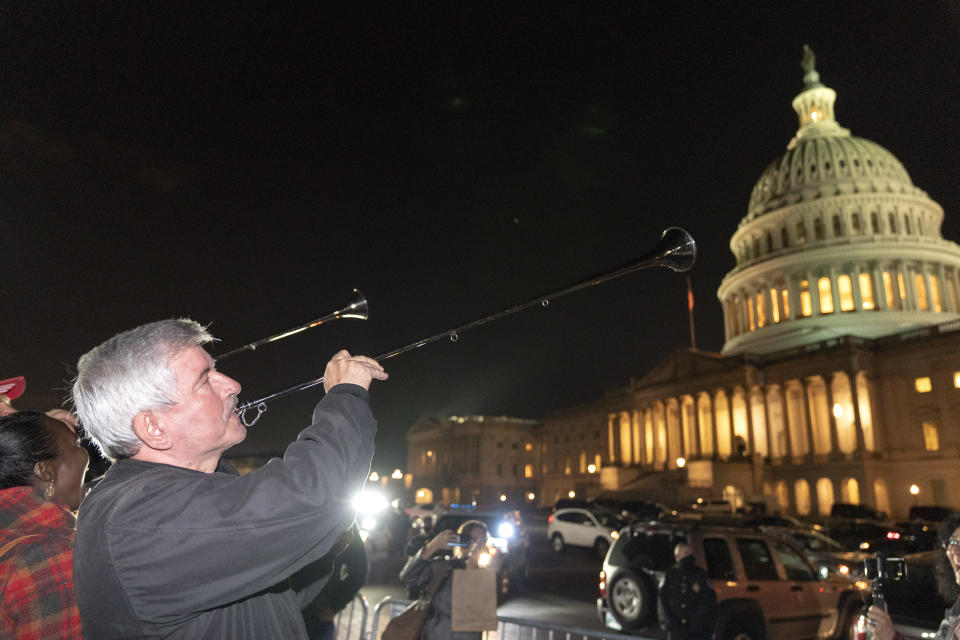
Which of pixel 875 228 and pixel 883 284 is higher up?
pixel 875 228

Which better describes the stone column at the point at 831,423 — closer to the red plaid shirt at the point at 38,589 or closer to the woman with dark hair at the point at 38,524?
the woman with dark hair at the point at 38,524

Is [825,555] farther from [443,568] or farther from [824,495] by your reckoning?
[824,495]

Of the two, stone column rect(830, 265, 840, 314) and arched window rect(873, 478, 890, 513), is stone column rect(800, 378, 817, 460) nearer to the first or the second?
arched window rect(873, 478, 890, 513)

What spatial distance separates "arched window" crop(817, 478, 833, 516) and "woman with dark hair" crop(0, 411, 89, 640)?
61.3 m

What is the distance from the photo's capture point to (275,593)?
2.09 metres

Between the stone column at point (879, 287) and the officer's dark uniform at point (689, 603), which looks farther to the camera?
the stone column at point (879, 287)

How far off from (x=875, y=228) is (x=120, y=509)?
285 feet

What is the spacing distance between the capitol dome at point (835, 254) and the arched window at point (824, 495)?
55.9 feet

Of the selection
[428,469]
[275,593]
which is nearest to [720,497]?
[275,593]

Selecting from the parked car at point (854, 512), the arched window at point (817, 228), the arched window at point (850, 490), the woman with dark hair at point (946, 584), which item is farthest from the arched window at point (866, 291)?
the woman with dark hair at point (946, 584)

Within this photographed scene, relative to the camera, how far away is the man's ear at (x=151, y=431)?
211 centimetres

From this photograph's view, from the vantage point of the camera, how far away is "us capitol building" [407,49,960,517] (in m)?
53.2

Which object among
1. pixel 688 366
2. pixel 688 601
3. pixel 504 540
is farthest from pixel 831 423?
pixel 688 601

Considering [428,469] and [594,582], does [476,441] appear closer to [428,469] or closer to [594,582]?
[428,469]
